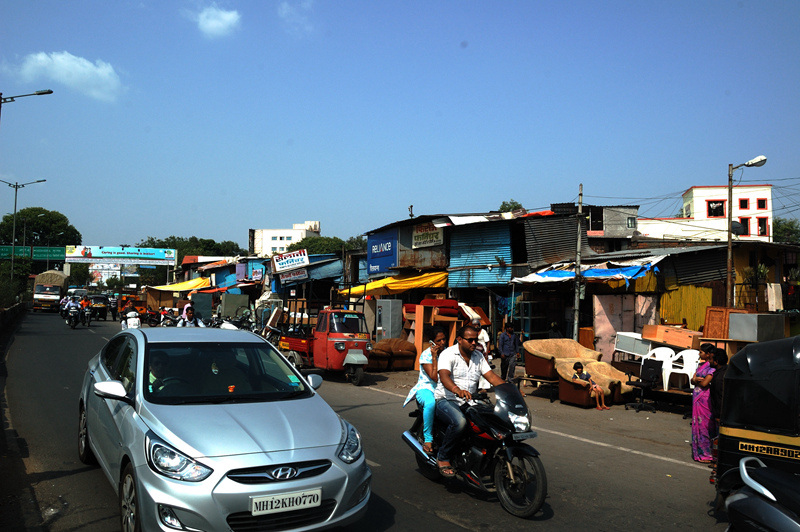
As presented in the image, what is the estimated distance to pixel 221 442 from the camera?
390 cm

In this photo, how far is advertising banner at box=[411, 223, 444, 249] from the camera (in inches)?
996

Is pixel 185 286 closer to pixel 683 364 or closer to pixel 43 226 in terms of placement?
pixel 683 364

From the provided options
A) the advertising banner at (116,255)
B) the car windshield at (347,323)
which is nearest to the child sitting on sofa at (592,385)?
the car windshield at (347,323)

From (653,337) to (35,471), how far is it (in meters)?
12.1

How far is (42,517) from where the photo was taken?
16.0ft

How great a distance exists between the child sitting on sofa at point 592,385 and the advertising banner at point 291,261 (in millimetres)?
17453

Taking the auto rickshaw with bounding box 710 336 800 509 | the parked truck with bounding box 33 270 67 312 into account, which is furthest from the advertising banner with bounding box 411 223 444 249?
the parked truck with bounding box 33 270 67 312

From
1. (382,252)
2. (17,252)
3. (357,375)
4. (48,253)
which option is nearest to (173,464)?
(357,375)

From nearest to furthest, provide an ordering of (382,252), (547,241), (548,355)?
1. (548,355)
2. (547,241)
3. (382,252)

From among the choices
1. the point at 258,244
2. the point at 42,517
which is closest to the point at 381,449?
the point at 42,517

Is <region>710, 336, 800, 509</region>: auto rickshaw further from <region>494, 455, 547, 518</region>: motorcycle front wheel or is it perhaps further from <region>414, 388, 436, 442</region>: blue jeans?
<region>414, 388, 436, 442</region>: blue jeans

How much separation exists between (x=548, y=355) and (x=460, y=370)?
746 cm

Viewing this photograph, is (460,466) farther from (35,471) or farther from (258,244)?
(258,244)

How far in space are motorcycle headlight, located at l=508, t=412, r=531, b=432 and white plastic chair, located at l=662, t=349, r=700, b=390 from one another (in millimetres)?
8092
